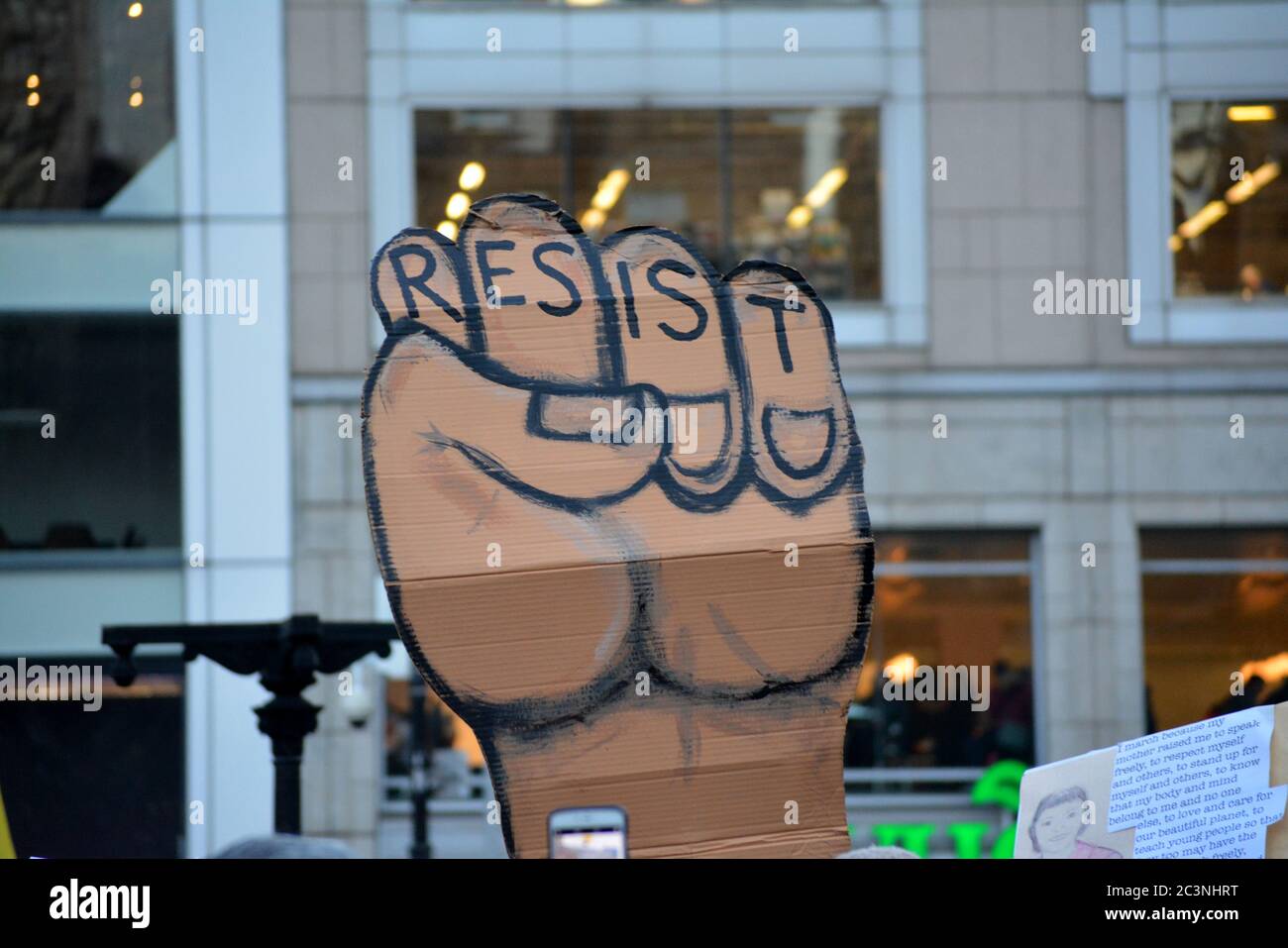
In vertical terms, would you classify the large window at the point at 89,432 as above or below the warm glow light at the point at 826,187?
below

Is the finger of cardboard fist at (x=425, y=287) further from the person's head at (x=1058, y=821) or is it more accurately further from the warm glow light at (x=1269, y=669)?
the warm glow light at (x=1269, y=669)

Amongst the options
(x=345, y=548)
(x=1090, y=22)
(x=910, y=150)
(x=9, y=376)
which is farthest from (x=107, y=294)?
(x=1090, y=22)

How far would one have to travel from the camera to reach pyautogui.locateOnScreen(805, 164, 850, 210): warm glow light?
37.4ft

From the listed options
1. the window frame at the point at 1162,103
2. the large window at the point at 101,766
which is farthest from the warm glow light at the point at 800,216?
the large window at the point at 101,766

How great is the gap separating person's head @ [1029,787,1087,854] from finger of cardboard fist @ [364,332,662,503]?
1092 millimetres

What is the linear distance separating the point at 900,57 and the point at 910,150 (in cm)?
69

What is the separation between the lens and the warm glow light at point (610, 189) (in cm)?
1140

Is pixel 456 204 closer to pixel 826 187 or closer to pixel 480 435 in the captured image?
pixel 826 187

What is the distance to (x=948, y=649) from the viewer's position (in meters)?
11.1

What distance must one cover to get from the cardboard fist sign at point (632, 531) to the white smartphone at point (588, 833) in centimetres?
5

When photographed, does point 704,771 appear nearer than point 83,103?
Yes

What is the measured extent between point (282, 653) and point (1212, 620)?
7337 mm

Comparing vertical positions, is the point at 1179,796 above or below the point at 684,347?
below

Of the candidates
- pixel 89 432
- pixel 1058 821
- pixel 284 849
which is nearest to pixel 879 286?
pixel 89 432
